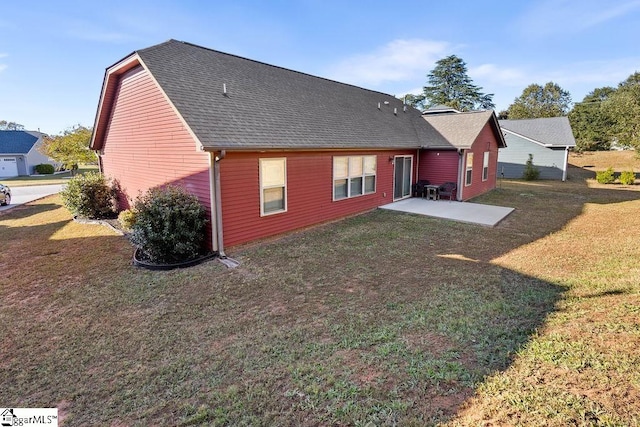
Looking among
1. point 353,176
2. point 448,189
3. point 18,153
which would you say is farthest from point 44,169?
point 448,189

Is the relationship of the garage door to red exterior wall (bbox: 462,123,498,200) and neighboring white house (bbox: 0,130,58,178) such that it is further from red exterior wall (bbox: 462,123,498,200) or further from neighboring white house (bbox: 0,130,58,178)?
red exterior wall (bbox: 462,123,498,200)

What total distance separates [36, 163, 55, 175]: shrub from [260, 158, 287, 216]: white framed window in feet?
127

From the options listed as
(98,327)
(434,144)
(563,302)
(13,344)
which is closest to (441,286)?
(563,302)

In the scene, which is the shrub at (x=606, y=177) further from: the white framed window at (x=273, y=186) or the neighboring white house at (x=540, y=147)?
the white framed window at (x=273, y=186)

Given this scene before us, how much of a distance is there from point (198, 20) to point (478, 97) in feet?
143

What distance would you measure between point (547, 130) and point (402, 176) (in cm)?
1853

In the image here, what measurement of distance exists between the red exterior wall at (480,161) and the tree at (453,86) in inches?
1192

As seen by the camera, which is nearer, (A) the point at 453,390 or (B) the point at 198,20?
(A) the point at 453,390

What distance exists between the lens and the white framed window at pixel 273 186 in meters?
8.40

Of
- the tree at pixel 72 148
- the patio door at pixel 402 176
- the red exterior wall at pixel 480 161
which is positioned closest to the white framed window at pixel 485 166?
the red exterior wall at pixel 480 161

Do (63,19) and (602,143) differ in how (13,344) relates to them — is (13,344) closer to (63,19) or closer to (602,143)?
(63,19)

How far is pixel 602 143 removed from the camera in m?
40.4

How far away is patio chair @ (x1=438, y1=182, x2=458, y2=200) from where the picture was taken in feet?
47.1

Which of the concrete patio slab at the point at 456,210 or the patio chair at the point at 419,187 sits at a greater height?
the patio chair at the point at 419,187
